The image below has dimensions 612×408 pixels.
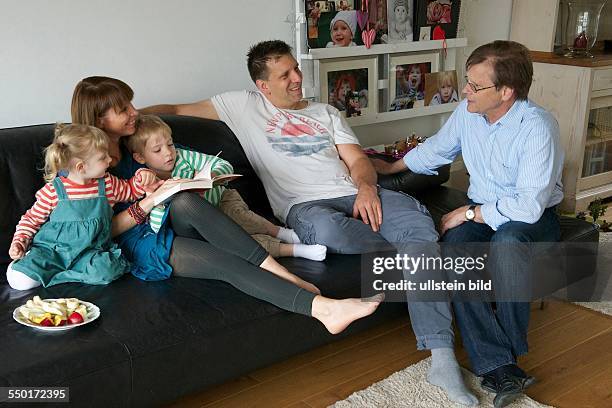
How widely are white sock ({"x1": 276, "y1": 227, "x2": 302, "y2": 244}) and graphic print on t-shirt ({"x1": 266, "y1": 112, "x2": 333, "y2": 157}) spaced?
0.33 metres

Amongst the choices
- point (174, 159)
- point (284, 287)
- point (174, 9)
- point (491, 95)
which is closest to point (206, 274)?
point (284, 287)

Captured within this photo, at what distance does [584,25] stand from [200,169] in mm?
2678

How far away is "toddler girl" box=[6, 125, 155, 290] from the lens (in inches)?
86.5

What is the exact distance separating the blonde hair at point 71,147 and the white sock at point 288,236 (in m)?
0.70

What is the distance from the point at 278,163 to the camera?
2.79 metres

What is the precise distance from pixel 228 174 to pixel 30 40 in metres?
0.94

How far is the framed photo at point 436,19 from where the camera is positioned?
393cm

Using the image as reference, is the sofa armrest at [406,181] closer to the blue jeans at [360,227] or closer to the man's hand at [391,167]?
the man's hand at [391,167]

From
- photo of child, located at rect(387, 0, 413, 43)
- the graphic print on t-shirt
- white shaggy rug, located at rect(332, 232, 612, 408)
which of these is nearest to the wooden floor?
white shaggy rug, located at rect(332, 232, 612, 408)

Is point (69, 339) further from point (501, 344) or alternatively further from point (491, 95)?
point (491, 95)

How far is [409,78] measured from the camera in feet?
13.2

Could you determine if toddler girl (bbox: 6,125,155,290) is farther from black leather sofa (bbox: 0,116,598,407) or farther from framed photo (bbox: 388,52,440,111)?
framed photo (bbox: 388,52,440,111)

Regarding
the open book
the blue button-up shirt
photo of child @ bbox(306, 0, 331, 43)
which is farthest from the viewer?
photo of child @ bbox(306, 0, 331, 43)
